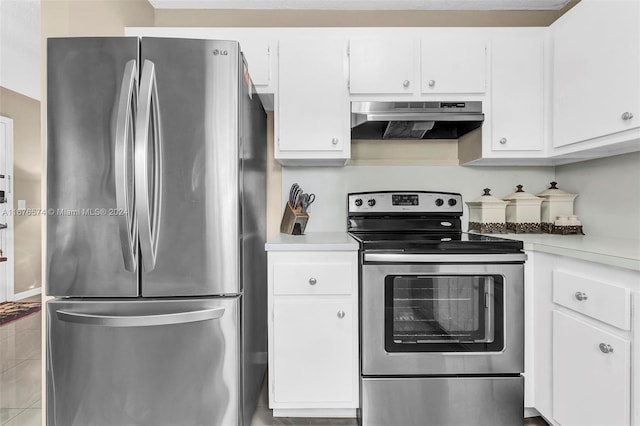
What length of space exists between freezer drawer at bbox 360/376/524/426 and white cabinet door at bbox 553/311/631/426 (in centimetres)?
19

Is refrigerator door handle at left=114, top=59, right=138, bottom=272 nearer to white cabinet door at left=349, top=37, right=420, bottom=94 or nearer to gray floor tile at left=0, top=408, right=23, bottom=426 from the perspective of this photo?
gray floor tile at left=0, top=408, right=23, bottom=426

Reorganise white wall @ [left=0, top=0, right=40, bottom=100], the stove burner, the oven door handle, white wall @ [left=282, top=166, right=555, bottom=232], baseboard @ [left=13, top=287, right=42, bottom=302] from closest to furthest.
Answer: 1. white wall @ [left=0, top=0, right=40, bottom=100]
2. baseboard @ [left=13, top=287, right=42, bottom=302]
3. the oven door handle
4. the stove burner
5. white wall @ [left=282, top=166, right=555, bottom=232]

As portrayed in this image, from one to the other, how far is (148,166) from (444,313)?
1.47 meters

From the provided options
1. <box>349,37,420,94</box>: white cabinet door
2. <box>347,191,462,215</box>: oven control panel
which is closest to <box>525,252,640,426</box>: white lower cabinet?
<box>347,191,462,215</box>: oven control panel

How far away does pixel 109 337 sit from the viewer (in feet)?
4.91

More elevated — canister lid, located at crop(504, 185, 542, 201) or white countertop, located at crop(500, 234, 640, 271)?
canister lid, located at crop(504, 185, 542, 201)

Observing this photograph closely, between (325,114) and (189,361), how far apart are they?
144 cm

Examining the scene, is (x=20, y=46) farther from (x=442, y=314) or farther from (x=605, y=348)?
(x=605, y=348)

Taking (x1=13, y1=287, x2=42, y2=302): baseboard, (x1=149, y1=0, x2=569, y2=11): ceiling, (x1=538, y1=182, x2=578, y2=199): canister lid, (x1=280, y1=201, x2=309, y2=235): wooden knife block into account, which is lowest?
(x1=13, y1=287, x2=42, y2=302): baseboard

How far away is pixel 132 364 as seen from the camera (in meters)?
1.50

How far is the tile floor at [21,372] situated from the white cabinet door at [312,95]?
57.9 inches

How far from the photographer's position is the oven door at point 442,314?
69.8 inches

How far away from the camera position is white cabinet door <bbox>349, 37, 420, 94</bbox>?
2.14 metres

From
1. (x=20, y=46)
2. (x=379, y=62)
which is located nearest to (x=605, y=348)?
(x=379, y=62)
